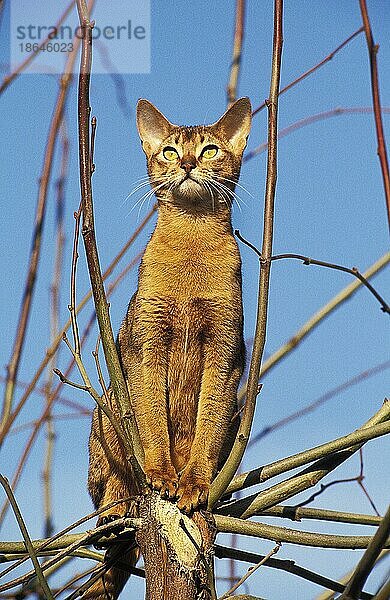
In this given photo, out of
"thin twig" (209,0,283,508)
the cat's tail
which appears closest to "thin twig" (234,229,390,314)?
"thin twig" (209,0,283,508)

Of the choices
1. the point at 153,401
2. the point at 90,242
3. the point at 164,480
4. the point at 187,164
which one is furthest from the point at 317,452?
the point at 187,164

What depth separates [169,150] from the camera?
404 centimetres

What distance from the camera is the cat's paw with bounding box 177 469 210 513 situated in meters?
2.75

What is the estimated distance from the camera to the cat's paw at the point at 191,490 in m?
2.75

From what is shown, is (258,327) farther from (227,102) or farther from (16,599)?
(16,599)

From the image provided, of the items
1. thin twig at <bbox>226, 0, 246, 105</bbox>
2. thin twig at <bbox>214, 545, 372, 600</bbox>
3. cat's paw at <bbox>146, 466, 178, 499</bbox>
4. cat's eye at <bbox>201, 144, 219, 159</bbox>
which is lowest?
thin twig at <bbox>214, 545, 372, 600</bbox>

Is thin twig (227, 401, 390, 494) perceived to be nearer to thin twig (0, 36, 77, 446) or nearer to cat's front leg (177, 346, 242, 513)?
cat's front leg (177, 346, 242, 513)

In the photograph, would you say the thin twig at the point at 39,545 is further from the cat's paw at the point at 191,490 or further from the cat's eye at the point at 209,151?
the cat's eye at the point at 209,151

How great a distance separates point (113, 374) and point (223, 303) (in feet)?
3.70

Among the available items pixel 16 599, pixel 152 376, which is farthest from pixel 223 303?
pixel 16 599

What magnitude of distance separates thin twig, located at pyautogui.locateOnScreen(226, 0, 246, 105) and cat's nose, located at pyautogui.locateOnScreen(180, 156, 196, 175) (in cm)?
101

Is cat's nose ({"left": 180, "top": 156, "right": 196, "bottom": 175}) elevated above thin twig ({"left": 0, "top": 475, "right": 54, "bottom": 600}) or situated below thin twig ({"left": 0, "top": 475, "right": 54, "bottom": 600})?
above

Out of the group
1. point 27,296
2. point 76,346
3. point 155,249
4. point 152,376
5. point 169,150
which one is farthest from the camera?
point 169,150

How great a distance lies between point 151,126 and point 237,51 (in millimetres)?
1530
